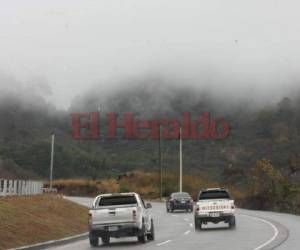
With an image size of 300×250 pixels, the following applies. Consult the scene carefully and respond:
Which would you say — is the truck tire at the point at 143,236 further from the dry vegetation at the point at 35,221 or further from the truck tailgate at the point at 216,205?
the truck tailgate at the point at 216,205

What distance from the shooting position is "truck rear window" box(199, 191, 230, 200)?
3503 centimetres

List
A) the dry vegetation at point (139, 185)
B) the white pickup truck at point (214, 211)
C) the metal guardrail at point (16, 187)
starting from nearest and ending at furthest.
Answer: the white pickup truck at point (214, 211), the metal guardrail at point (16, 187), the dry vegetation at point (139, 185)

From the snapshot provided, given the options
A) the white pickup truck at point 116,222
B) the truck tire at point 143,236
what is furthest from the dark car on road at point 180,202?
the white pickup truck at point 116,222

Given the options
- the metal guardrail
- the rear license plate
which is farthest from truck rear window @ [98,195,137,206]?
the metal guardrail

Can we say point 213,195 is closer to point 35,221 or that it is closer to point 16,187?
point 35,221

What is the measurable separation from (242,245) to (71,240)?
9.09 metres

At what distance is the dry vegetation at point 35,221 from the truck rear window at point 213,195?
6200 millimetres

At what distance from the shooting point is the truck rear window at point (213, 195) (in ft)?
115

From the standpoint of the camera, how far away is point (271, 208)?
6981 centimetres

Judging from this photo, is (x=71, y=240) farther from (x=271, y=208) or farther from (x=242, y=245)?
(x=271, y=208)

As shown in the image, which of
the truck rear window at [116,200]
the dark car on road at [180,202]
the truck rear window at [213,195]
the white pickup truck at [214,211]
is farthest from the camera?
the dark car on road at [180,202]

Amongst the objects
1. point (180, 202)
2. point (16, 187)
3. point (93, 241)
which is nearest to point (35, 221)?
point (93, 241)

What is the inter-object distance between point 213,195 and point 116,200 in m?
9.43

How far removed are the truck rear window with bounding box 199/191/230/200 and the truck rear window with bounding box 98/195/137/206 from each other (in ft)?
28.4
